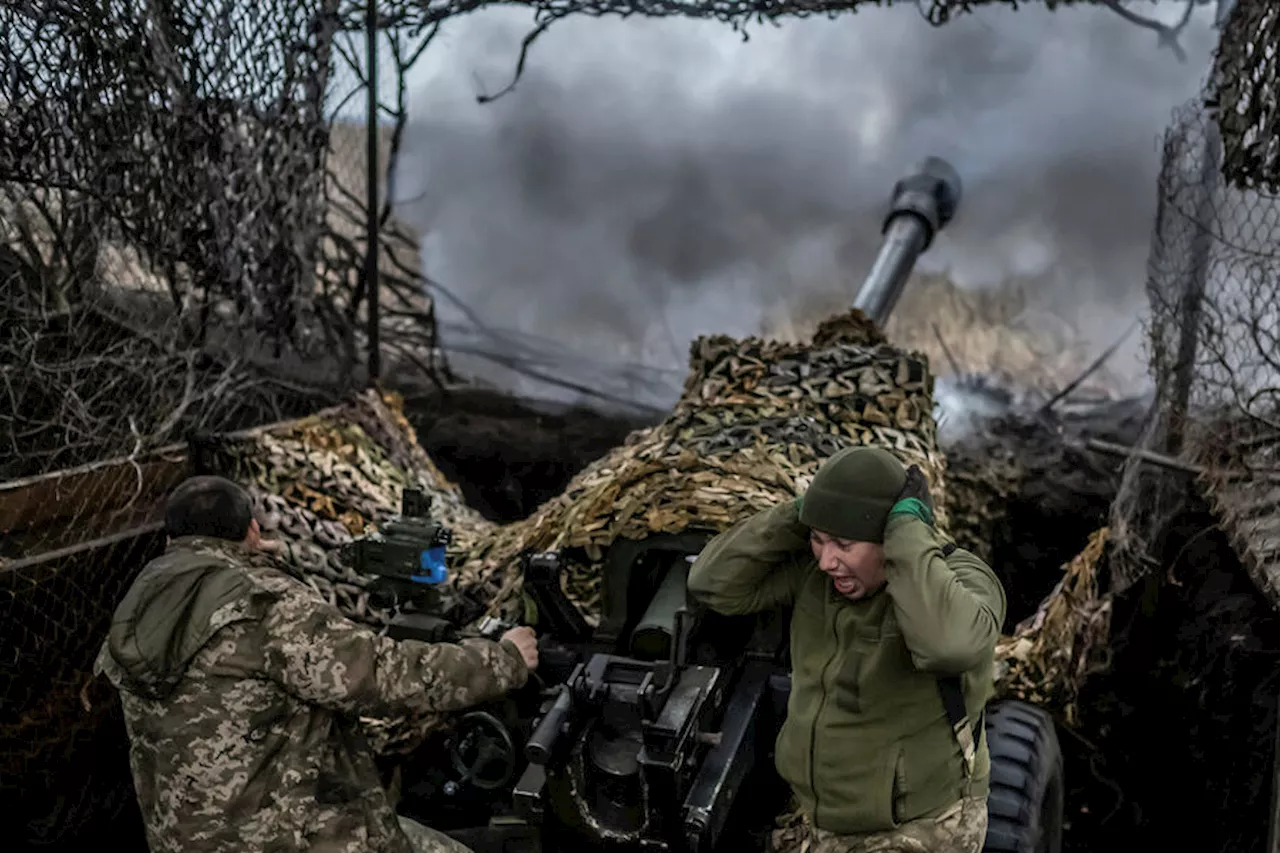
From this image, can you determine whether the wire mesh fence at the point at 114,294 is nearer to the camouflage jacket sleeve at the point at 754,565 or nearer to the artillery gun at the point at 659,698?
the artillery gun at the point at 659,698

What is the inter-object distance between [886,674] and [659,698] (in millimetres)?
593

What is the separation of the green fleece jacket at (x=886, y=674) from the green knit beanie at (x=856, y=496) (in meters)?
0.05

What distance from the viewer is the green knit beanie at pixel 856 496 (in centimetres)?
252

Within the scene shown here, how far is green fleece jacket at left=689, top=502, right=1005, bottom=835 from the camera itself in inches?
95.6

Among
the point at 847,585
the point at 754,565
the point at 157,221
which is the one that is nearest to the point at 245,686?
the point at 754,565

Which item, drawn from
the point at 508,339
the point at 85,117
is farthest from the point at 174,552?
the point at 508,339

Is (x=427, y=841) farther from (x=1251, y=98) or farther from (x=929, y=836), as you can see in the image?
(x=1251, y=98)

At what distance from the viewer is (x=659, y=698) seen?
2.85m

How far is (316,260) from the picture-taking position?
19.9ft

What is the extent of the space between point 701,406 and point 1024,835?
2268mm

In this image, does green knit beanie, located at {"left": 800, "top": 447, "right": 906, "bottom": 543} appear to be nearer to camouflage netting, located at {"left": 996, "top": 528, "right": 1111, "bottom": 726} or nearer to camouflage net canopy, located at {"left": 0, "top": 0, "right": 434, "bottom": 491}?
camouflage netting, located at {"left": 996, "top": 528, "right": 1111, "bottom": 726}

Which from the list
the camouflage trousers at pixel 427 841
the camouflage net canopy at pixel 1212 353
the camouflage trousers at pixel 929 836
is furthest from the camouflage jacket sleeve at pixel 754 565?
the camouflage net canopy at pixel 1212 353

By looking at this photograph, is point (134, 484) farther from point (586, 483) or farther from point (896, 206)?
point (896, 206)

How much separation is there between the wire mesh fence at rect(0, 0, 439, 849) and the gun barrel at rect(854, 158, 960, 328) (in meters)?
3.21
